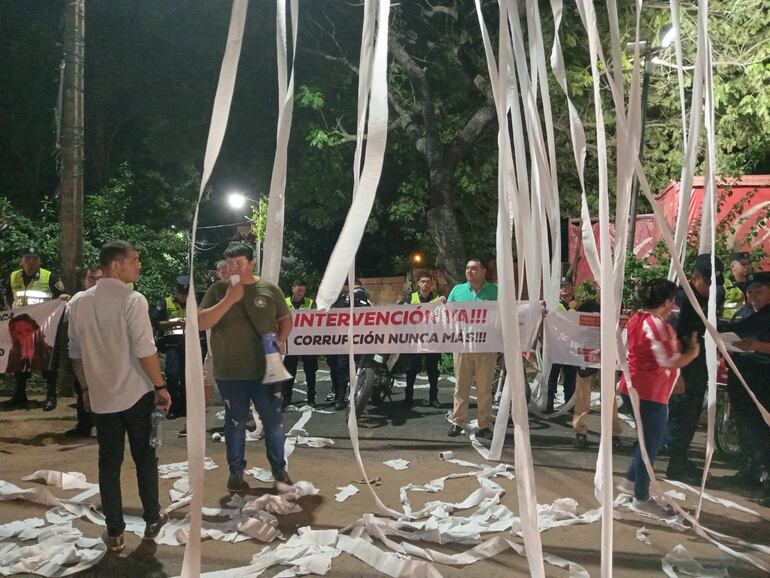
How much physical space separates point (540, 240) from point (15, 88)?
20659 millimetres

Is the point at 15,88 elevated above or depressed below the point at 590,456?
above

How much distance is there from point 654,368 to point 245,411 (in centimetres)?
286

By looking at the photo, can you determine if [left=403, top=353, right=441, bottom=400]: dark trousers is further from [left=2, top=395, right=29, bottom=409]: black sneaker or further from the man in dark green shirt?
[left=2, top=395, right=29, bottom=409]: black sneaker

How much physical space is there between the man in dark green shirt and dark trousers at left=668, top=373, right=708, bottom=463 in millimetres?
3015

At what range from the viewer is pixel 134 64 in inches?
780

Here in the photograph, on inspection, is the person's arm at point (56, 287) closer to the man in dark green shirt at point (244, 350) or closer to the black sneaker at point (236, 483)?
the man in dark green shirt at point (244, 350)

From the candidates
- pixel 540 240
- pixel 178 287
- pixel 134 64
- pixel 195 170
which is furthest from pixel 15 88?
pixel 540 240

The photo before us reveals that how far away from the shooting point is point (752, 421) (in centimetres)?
498

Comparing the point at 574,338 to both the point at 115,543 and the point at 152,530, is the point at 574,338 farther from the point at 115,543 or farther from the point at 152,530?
the point at 115,543

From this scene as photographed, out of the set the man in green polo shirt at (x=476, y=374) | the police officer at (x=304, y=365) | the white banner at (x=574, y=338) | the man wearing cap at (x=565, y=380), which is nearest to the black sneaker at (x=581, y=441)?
the white banner at (x=574, y=338)

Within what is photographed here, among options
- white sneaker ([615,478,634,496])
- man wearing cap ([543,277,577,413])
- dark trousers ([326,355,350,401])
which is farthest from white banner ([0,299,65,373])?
white sneaker ([615,478,634,496])

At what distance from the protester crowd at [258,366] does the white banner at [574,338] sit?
0.20 metres

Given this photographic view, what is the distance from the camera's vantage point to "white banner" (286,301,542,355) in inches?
254

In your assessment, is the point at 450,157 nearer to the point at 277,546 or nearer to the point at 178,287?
the point at 178,287
